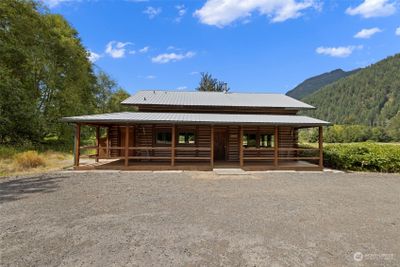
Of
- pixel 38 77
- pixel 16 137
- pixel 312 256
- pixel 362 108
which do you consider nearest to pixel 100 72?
pixel 38 77

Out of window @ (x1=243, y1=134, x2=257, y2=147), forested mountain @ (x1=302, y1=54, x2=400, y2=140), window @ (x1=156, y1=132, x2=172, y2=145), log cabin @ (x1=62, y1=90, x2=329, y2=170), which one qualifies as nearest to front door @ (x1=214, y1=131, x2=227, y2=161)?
log cabin @ (x1=62, y1=90, x2=329, y2=170)

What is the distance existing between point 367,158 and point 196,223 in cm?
1160

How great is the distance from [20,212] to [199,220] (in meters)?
4.34

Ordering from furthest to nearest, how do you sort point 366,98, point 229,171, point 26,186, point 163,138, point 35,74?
1. point 366,98
2. point 35,74
3. point 163,138
4. point 229,171
5. point 26,186

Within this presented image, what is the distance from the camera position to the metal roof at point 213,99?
52.4ft

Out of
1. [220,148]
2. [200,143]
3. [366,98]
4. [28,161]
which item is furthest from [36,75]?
[366,98]

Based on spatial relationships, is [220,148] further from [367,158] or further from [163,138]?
[367,158]

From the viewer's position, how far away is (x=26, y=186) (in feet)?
27.6

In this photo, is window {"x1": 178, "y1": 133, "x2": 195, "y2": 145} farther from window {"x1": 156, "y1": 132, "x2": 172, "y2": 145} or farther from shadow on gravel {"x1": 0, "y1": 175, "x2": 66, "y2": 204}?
shadow on gravel {"x1": 0, "y1": 175, "x2": 66, "y2": 204}

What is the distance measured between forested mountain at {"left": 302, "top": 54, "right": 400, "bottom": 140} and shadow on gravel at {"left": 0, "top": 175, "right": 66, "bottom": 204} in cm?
11068

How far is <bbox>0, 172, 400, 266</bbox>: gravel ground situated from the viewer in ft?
11.9

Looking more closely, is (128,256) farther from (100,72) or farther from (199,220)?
(100,72)

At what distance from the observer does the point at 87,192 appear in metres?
7.63

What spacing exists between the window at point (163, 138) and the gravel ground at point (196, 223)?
5.66 metres
